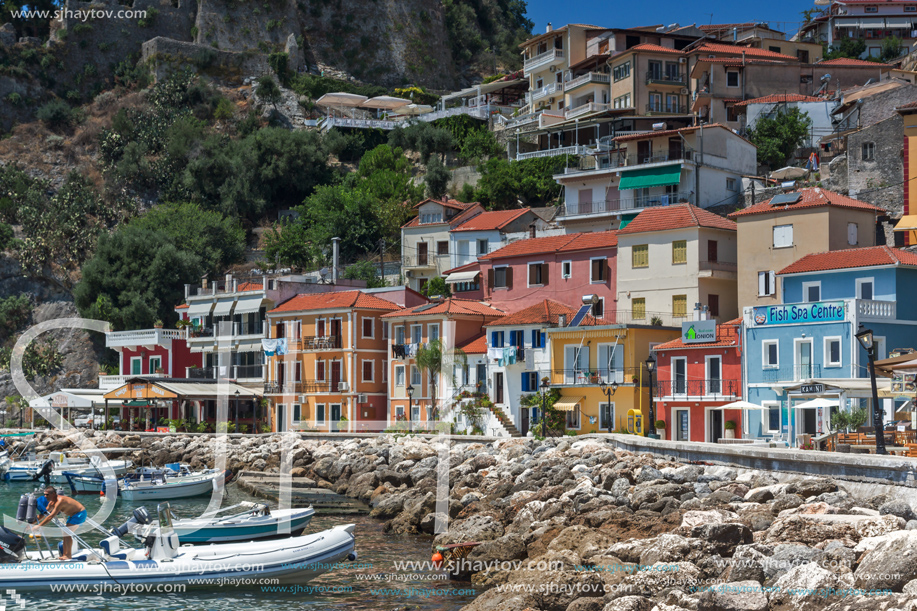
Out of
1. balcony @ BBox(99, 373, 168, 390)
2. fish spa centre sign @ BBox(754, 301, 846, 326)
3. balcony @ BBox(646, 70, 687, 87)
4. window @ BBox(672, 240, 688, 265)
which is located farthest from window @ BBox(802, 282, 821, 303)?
balcony @ BBox(99, 373, 168, 390)

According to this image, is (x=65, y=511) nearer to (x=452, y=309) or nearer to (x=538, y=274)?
(x=452, y=309)

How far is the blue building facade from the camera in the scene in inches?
1312

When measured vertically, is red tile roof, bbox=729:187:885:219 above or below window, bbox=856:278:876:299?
above

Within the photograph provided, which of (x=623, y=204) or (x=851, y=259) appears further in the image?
(x=623, y=204)

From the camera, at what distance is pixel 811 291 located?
40188 millimetres

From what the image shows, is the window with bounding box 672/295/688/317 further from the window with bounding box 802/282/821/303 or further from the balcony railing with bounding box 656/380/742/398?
the window with bounding box 802/282/821/303

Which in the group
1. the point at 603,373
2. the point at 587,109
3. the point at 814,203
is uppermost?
the point at 587,109

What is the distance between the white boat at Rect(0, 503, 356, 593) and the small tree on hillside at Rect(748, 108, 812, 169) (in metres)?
44.1

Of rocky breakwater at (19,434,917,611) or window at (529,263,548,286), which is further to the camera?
window at (529,263,548,286)

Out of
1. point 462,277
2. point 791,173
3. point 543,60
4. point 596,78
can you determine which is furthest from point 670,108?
point 462,277

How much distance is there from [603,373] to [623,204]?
59.1 ft

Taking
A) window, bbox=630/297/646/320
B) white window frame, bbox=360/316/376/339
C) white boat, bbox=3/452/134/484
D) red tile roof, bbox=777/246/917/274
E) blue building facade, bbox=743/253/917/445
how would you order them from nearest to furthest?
blue building facade, bbox=743/253/917/445 → red tile roof, bbox=777/246/917/274 → white boat, bbox=3/452/134/484 → window, bbox=630/297/646/320 → white window frame, bbox=360/316/376/339

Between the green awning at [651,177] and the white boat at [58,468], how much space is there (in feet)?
102

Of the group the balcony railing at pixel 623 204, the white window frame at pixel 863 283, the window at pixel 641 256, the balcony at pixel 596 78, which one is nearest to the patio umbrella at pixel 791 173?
the balcony railing at pixel 623 204
